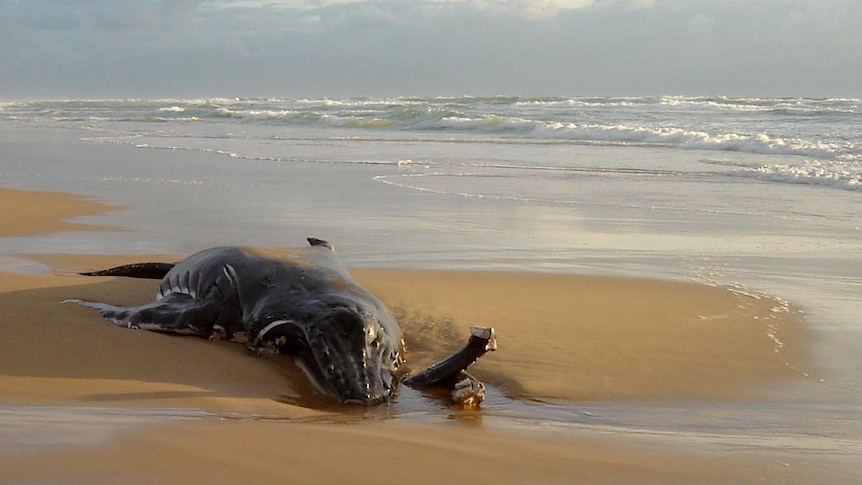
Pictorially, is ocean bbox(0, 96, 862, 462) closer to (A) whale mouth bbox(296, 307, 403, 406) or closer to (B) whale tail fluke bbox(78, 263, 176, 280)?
(A) whale mouth bbox(296, 307, 403, 406)

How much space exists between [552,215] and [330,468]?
8776 mm

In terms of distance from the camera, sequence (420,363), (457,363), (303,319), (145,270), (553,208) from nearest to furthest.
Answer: (457,363), (303,319), (420,363), (145,270), (553,208)

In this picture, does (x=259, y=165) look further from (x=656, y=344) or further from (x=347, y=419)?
(x=347, y=419)

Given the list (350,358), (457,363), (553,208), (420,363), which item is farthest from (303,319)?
(553,208)

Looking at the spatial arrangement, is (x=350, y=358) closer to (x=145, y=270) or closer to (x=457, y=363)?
(x=457, y=363)

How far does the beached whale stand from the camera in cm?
454

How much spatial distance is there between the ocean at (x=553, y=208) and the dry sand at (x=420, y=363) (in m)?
0.47

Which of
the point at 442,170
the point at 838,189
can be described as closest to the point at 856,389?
the point at 838,189

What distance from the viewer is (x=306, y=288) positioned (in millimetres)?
5328

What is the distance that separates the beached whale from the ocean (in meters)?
1.08

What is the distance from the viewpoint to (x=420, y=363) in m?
5.26

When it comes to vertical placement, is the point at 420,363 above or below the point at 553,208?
above

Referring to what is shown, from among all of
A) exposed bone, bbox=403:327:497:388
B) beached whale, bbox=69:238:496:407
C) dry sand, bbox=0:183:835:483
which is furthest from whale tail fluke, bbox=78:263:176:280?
exposed bone, bbox=403:327:497:388

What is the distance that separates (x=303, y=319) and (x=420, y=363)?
0.71 m
